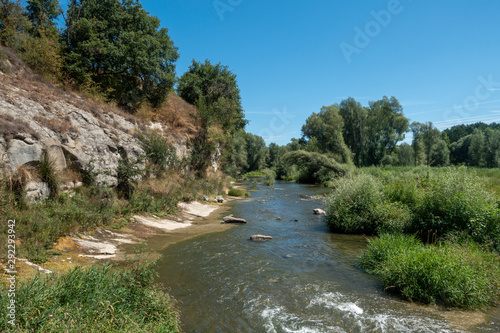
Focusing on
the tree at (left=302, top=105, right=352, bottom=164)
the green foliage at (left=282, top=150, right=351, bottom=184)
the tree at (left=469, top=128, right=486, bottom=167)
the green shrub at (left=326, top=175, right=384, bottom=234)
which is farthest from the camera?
the tree at (left=469, top=128, right=486, bottom=167)

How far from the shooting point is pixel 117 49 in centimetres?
1878

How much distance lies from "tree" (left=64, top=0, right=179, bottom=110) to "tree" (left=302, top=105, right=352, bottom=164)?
37.5 m

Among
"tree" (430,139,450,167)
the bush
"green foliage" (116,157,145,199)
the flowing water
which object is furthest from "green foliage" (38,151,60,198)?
"tree" (430,139,450,167)

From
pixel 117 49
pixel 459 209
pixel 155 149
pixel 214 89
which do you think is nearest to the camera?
pixel 459 209

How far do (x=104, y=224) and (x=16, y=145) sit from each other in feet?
15.2

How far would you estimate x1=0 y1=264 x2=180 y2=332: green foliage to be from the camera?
3.78 m

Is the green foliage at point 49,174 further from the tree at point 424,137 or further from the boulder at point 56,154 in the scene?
the tree at point 424,137

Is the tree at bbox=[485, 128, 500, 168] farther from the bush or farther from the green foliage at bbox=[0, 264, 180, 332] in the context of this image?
the green foliage at bbox=[0, 264, 180, 332]

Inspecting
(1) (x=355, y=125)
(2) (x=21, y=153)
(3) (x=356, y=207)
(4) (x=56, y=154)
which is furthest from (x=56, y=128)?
(1) (x=355, y=125)

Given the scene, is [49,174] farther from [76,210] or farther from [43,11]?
[43,11]

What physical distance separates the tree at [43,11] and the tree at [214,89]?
15411mm

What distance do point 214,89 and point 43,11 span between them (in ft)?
62.0

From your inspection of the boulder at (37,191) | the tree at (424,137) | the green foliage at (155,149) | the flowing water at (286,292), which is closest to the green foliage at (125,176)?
the green foliage at (155,149)

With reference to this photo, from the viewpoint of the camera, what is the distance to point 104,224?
447 inches
